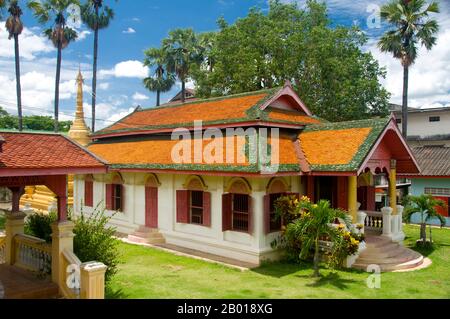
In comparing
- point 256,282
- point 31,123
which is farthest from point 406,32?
point 31,123

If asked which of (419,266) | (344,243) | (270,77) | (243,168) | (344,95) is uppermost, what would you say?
(270,77)

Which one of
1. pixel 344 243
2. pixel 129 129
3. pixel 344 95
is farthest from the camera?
pixel 344 95

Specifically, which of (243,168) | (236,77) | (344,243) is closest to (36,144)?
(243,168)

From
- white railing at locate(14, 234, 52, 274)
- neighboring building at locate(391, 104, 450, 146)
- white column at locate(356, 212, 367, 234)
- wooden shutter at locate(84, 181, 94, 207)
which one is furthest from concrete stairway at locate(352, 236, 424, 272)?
neighboring building at locate(391, 104, 450, 146)

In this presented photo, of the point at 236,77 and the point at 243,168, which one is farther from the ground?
the point at 236,77

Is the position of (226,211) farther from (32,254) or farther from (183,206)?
(32,254)

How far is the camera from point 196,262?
13.9 m

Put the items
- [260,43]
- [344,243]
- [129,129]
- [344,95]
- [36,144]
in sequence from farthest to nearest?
1. [260,43]
2. [344,95]
3. [129,129]
4. [344,243]
5. [36,144]

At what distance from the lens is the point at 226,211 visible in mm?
14484

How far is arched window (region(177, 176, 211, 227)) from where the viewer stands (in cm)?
1557

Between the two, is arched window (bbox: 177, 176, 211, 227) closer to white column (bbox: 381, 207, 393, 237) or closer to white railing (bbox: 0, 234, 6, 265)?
white railing (bbox: 0, 234, 6, 265)
